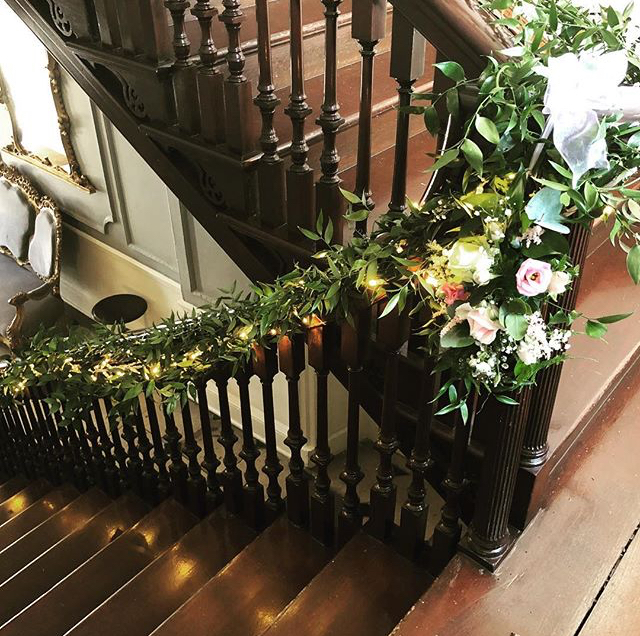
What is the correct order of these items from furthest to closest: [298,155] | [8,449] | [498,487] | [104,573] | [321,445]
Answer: [8,449], [104,573], [321,445], [298,155], [498,487]

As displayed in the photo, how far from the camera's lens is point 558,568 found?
4.78 feet

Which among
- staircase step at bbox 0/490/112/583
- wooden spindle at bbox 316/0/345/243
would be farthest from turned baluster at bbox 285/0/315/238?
staircase step at bbox 0/490/112/583

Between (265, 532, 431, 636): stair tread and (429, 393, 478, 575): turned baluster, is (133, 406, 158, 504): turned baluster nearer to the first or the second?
(265, 532, 431, 636): stair tread

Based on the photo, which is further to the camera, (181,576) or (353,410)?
(181,576)

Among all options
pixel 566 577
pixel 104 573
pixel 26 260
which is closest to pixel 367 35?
pixel 566 577

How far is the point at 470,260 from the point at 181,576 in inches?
→ 59.4

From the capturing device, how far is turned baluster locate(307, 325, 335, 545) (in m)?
1.61

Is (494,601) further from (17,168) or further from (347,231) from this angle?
(17,168)

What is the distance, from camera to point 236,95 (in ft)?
5.64

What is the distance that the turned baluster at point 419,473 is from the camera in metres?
1.45

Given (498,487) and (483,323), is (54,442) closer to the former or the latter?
(498,487)

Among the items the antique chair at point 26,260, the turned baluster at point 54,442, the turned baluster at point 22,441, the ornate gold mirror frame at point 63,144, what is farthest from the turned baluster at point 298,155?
the antique chair at point 26,260

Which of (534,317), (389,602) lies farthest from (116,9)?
(389,602)

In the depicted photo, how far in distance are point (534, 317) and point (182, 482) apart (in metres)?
1.61
